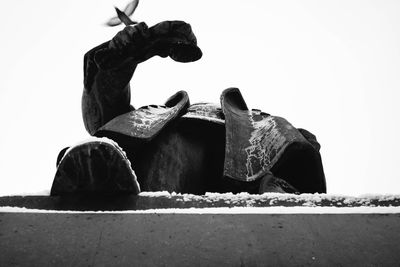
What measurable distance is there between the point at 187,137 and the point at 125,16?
967 mm

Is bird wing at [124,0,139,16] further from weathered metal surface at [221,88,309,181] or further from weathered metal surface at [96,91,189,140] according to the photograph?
weathered metal surface at [221,88,309,181]

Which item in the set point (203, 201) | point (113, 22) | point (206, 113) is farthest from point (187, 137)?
point (203, 201)

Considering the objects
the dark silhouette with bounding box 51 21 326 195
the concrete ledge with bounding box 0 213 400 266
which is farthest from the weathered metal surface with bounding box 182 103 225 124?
the concrete ledge with bounding box 0 213 400 266

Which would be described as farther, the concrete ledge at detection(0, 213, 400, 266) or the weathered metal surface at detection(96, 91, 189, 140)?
the weathered metal surface at detection(96, 91, 189, 140)

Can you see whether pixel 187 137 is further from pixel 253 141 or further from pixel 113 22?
pixel 113 22

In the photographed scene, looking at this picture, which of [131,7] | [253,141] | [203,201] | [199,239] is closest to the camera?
[199,239]

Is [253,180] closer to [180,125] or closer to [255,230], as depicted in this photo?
[180,125]

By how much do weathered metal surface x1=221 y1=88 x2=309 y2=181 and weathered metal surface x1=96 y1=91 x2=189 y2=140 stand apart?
327mm

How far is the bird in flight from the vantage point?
10.8 ft

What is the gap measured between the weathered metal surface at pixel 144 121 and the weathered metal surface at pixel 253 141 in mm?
327

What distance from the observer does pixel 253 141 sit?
2.82 metres

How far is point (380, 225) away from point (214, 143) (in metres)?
1.66

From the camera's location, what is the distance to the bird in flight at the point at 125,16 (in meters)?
3.29

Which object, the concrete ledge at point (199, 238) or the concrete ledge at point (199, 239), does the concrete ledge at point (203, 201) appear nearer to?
the concrete ledge at point (199, 238)
